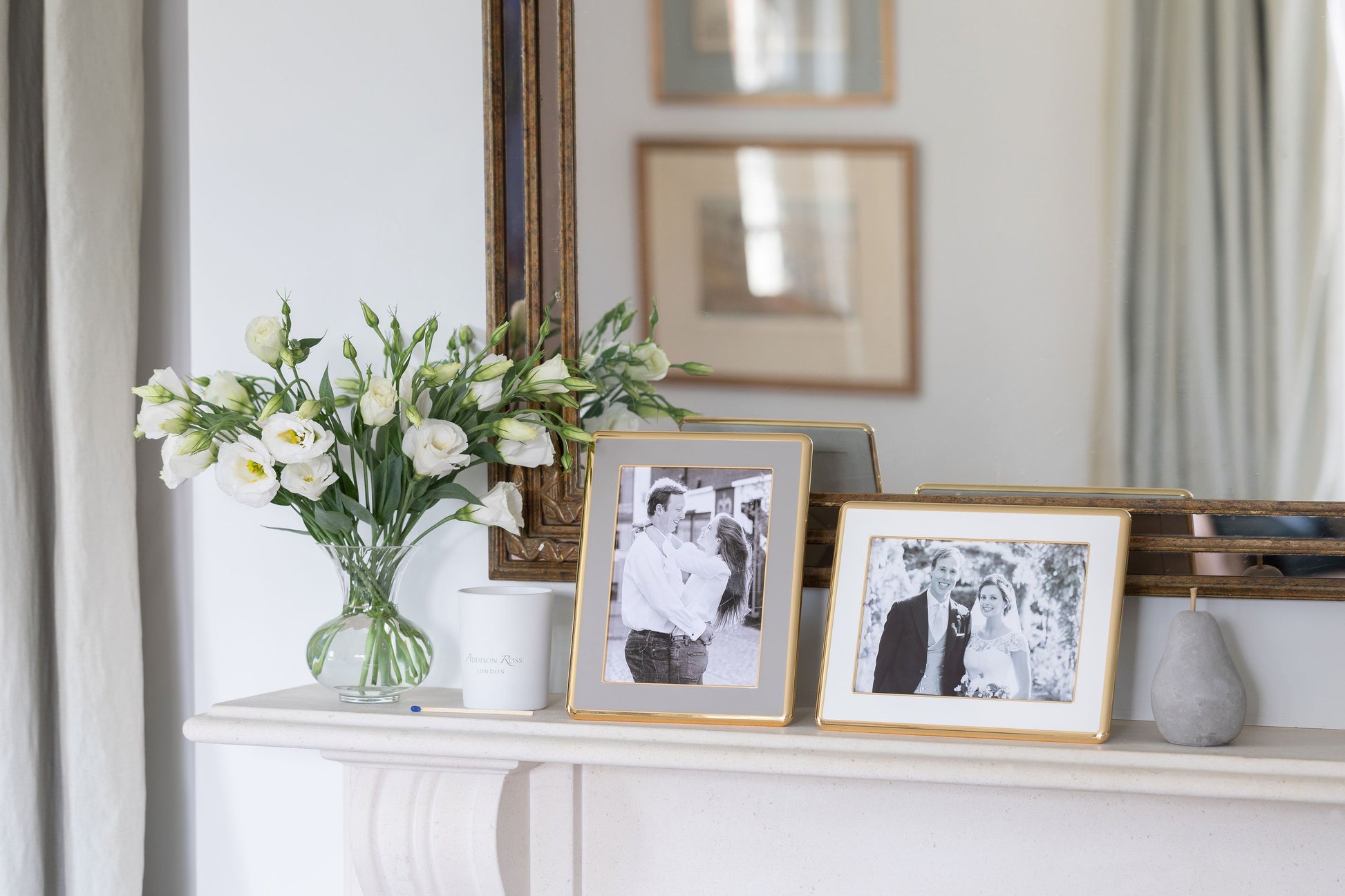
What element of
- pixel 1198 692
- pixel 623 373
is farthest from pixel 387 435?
pixel 1198 692

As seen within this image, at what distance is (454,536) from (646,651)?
1.05 feet

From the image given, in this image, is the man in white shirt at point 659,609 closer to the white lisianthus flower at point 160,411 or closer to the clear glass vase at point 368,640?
the clear glass vase at point 368,640

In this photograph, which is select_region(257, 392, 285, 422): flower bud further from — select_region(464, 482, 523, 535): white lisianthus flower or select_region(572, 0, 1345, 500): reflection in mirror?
select_region(572, 0, 1345, 500): reflection in mirror

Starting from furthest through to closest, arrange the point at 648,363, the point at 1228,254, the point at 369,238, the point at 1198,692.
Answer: the point at 369,238
the point at 648,363
the point at 1228,254
the point at 1198,692

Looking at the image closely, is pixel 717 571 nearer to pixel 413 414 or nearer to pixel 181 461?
pixel 413 414

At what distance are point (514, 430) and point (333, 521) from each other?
0.72ft

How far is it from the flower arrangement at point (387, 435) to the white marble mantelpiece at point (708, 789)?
4.1 inches

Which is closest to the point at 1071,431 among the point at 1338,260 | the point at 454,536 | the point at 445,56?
the point at 1338,260

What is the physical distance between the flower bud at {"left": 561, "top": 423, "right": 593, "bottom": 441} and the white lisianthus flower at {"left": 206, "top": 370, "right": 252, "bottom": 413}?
338 mm

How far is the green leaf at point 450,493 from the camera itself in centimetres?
114

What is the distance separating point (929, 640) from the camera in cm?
104

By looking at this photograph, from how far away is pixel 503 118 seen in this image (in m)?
1.24

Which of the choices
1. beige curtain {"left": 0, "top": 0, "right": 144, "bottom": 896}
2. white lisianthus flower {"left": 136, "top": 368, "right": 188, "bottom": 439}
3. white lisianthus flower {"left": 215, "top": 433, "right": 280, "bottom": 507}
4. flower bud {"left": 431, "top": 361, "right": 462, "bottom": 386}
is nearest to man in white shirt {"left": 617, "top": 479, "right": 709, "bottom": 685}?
flower bud {"left": 431, "top": 361, "right": 462, "bottom": 386}

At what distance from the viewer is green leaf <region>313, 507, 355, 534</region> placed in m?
1.14
